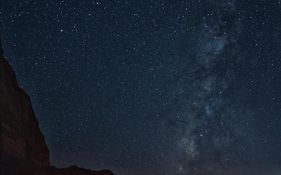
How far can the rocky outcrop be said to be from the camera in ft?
105

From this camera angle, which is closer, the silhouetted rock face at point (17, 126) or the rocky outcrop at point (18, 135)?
the rocky outcrop at point (18, 135)

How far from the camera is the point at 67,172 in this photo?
141 ft

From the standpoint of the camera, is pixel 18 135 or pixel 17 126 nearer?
pixel 18 135

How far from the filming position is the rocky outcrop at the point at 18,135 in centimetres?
3209

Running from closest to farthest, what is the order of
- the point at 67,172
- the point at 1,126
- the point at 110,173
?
the point at 1,126, the point at 67,172, the point at 110,173

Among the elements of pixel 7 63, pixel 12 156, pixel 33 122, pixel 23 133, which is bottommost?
pixel 12 156

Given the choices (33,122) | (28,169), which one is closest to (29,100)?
(33,122)

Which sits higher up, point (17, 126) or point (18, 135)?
point (17, 126)

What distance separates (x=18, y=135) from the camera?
34.6m

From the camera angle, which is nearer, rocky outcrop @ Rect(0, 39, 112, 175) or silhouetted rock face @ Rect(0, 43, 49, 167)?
rocky outcrop @ Rect(0, 39, 112, 175)

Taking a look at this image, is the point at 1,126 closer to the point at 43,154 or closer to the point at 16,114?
the point at 16,114

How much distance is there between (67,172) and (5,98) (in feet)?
42.5

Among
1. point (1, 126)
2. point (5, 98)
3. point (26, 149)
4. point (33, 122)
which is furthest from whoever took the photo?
point (33, 122)

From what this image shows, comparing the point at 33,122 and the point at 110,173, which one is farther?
the point at 110,173
